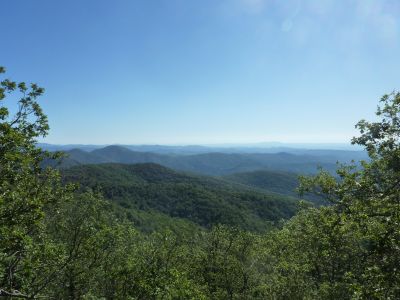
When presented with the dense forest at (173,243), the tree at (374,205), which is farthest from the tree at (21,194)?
the tree at (374,205)

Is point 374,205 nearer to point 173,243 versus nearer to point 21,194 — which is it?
point 21,194

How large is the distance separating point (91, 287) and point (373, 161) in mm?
22934

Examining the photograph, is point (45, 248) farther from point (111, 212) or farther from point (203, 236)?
point (203, 236)

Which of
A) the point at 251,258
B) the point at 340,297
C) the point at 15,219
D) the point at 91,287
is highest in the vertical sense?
the point at 15,219

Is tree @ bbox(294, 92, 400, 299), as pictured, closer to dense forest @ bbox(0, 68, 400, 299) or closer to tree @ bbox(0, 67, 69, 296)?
dense forest @ bbox(0, 68, 400, 299)

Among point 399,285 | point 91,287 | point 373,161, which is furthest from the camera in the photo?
point 91,287

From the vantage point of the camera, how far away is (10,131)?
16.4 m

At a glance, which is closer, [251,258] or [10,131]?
[10,131]

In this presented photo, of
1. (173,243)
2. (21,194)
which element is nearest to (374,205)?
(21,194)

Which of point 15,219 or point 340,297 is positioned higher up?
point 15,219

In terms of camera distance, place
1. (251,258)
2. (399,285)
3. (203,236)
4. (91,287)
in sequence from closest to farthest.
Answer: (399,285)
(91,287)
(251,258)
(203,236)

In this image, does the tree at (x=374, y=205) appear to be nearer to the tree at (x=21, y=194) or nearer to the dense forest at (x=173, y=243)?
the dense forest at (x=173, y=243)

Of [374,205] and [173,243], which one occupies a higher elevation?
[374,205]

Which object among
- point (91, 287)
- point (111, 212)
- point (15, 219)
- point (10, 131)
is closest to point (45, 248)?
point (15, 219)
